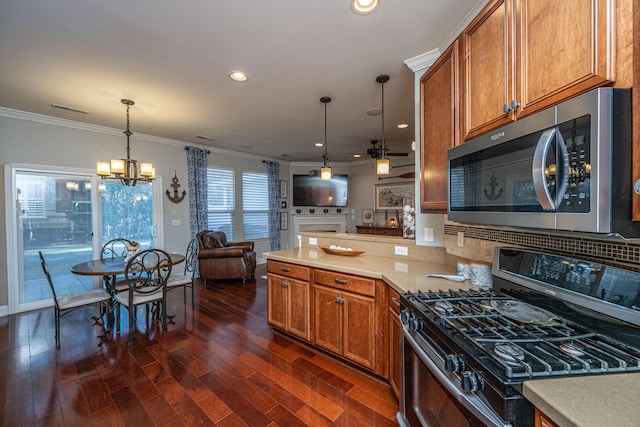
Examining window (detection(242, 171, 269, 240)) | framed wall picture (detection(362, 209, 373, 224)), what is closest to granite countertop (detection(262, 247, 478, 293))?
window (detection(242, 171, 269, 240))

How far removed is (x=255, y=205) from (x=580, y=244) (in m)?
6.27

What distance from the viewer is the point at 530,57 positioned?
1082 millimetres

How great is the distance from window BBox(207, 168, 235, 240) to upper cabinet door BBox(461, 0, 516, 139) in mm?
5414

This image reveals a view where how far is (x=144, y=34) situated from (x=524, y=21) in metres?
2.41

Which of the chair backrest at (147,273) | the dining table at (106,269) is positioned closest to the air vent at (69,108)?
the dining table at (106,269)

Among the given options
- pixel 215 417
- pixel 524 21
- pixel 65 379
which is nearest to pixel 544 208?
pixel 524 21

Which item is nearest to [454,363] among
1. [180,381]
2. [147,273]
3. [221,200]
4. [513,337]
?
[513,337]

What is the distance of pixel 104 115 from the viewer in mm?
3752

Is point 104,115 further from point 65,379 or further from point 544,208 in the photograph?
point 544,208

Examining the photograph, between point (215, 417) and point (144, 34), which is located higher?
point (144, 34)

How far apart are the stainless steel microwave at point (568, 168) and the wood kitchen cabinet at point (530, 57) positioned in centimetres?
10

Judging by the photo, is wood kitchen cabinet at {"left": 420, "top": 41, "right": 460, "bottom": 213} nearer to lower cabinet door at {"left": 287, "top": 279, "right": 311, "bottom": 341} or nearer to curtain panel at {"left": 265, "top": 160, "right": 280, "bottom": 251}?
lower cabinet door at {"left": 287, "top": 279, "right": 311, "bottom": 341}

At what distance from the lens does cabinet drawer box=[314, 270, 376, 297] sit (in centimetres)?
204

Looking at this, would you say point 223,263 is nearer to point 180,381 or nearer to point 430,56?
point 180,381
